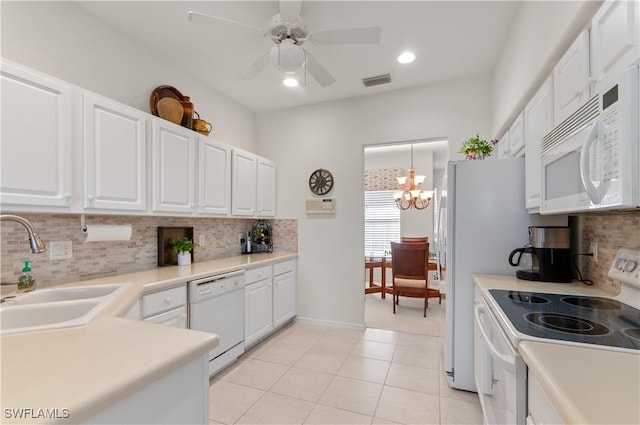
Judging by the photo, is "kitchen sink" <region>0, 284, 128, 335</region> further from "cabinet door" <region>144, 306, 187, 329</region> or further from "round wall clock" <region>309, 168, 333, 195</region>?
"round wall clock" <region>309, 168, 333, 195</region>

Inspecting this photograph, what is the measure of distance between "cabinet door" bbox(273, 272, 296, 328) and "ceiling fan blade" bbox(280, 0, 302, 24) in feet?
8.20

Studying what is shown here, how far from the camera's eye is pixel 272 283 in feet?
10.7

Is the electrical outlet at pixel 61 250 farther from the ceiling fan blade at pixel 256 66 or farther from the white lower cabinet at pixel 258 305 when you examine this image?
the ceiling fan blade at pixel 256 66

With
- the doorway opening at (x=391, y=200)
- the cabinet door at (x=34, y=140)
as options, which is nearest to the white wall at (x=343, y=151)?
the doorway opening at (x=391, y=200)

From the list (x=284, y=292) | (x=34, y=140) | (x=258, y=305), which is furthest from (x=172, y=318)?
(x=284, y=292)

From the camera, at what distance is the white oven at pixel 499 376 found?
1.01 metres

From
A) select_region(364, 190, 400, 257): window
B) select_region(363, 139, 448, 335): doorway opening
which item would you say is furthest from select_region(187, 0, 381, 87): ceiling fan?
select_region(364, 190, 400, 257): window

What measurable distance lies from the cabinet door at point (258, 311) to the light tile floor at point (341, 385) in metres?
0.17

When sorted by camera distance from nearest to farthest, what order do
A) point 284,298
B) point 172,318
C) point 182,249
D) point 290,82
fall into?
point 172,318, point 182,249, point 290,82, point 284,298

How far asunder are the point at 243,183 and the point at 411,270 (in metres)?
2.62

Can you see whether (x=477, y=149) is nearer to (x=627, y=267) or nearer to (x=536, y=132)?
(x=536, y=132)

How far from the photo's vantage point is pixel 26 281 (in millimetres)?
1640

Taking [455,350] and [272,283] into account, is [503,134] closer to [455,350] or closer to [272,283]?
[455,350]

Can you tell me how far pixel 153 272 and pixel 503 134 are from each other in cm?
344
